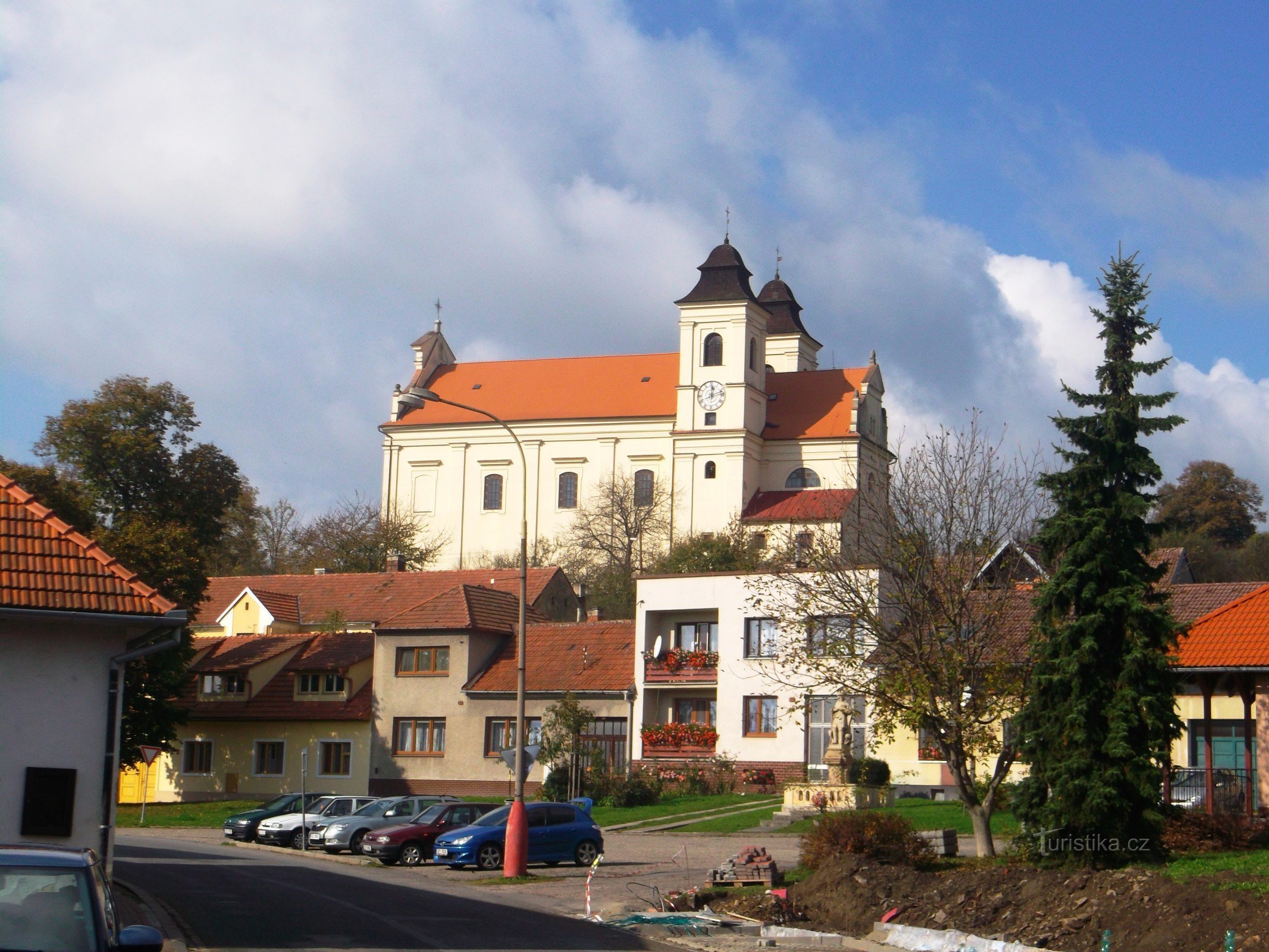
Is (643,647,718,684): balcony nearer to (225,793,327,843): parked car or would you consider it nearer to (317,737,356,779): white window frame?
(317,737,356,779): white window frame

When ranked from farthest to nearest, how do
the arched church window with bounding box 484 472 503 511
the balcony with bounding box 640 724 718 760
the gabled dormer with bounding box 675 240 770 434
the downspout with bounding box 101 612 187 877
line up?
1. the arched church window with bounding box 484 472 503 511
2. the gabled dormer with bounding box 675 240 770 434
3. the balcony with bounding box 640 724 718 760
4. the downspout with bounding box 101 612 187 877

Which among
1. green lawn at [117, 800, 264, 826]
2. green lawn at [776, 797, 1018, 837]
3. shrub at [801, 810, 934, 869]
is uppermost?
shrub at [801, 810, 934, 869]

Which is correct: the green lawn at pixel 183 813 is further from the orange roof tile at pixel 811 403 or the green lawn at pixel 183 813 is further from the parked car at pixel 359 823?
the orange roof tile at pixel 811 403

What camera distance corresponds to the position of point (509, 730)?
49781 mm

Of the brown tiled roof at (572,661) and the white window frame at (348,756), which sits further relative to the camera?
the white window frame at (348,756)

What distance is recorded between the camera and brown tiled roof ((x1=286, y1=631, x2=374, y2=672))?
53000mm

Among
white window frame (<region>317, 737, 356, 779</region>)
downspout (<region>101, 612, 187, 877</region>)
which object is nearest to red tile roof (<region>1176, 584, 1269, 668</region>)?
downspout (<region>101, 612, 187, 877</region>)

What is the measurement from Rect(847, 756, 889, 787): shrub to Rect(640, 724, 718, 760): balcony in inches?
338

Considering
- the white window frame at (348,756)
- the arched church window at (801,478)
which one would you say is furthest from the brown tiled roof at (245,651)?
the arched church window at (801,478)

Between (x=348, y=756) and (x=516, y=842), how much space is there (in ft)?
89.1

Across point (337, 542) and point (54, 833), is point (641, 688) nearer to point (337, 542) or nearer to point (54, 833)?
point (54, 833)

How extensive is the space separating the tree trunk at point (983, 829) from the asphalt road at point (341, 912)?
7.41m

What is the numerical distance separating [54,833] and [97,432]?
37.4 meters

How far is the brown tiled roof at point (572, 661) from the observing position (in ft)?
165
